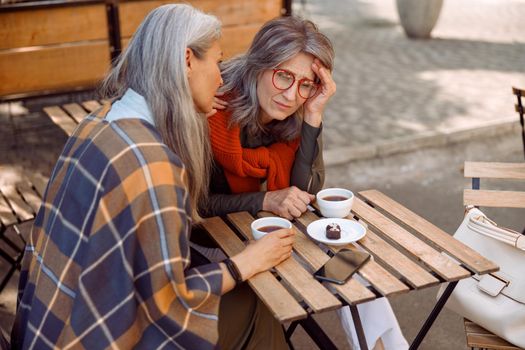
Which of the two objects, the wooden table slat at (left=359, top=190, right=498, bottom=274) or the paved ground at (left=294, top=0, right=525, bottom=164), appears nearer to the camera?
the wooden table slat at (left=359, top=190, right=498, bottom=274)

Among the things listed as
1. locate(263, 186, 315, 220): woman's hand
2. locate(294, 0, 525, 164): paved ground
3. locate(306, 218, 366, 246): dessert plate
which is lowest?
locate(294, 0, 525, 164): paved ground

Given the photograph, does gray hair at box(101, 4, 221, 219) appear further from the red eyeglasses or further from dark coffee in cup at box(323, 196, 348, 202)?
dark coffee in cup at box(323, 196, 348, 202)

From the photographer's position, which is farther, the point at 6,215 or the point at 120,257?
the point at 6,215

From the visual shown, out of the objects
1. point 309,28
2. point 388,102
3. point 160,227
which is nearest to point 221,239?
point 160,227

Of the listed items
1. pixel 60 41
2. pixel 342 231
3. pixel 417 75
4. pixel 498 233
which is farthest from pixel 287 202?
pixel 417 75

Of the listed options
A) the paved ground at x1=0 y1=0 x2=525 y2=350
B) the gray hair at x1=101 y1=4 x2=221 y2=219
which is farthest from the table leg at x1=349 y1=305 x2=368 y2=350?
the paved ground at x1=0 y1=0 x2=525 y2=350

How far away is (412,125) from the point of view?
638cm

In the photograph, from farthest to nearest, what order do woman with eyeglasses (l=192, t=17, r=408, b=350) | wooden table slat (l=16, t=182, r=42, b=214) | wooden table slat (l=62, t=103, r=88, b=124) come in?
wooden table slat (l=62, t=103, r=88, b=124)
wooden table slat (l=16, t=182, r=42, b=214)
woman with eyeglasses (l=192, t=17, r=408, b=350)

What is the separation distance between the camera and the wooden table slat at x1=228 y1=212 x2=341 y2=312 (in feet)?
6.97

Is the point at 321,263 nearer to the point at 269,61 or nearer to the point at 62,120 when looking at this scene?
the point at 269,61

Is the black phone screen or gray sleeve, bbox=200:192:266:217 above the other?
the black phone screen

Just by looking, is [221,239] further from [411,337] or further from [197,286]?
[411,337]

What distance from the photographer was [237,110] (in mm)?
3006

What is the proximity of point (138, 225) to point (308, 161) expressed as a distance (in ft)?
3.89
